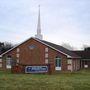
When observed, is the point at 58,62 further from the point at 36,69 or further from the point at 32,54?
the point at 36,69

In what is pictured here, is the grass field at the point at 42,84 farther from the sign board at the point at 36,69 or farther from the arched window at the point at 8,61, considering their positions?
the arched window at the point at 8,61

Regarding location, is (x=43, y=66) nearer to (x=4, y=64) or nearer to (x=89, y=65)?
(x=4, y=64)

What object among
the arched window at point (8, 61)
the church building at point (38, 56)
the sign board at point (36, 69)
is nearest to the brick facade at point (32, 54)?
the church building at point (38, 56)

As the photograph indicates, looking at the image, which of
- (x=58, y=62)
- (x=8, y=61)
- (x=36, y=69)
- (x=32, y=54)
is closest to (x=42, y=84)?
(x=36, y=69)

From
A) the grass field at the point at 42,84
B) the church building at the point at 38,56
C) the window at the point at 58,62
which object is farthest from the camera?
the window at the point at 58,62

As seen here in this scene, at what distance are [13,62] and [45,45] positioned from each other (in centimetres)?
638

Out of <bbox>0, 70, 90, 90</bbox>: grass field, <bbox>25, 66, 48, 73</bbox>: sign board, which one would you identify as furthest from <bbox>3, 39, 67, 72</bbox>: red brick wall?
<bbox>0, 70, 90, 90</bbox>: grass field

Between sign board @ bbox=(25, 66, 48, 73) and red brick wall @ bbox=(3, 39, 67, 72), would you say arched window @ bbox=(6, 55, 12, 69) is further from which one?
sign board @ bbox=(25, 66, 48, 73)

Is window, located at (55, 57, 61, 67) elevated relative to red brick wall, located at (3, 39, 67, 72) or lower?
lower

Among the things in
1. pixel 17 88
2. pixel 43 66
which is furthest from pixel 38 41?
pixel 17 88

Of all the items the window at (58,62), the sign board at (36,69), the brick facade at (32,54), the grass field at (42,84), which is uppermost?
the brick facade at (32,54)

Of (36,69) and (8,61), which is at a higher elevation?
(8,61)

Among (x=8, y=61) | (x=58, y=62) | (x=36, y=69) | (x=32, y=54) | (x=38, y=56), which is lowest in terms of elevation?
(x=36, y=69)

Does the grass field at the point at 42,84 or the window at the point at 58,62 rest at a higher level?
the window at the point at 58,62
